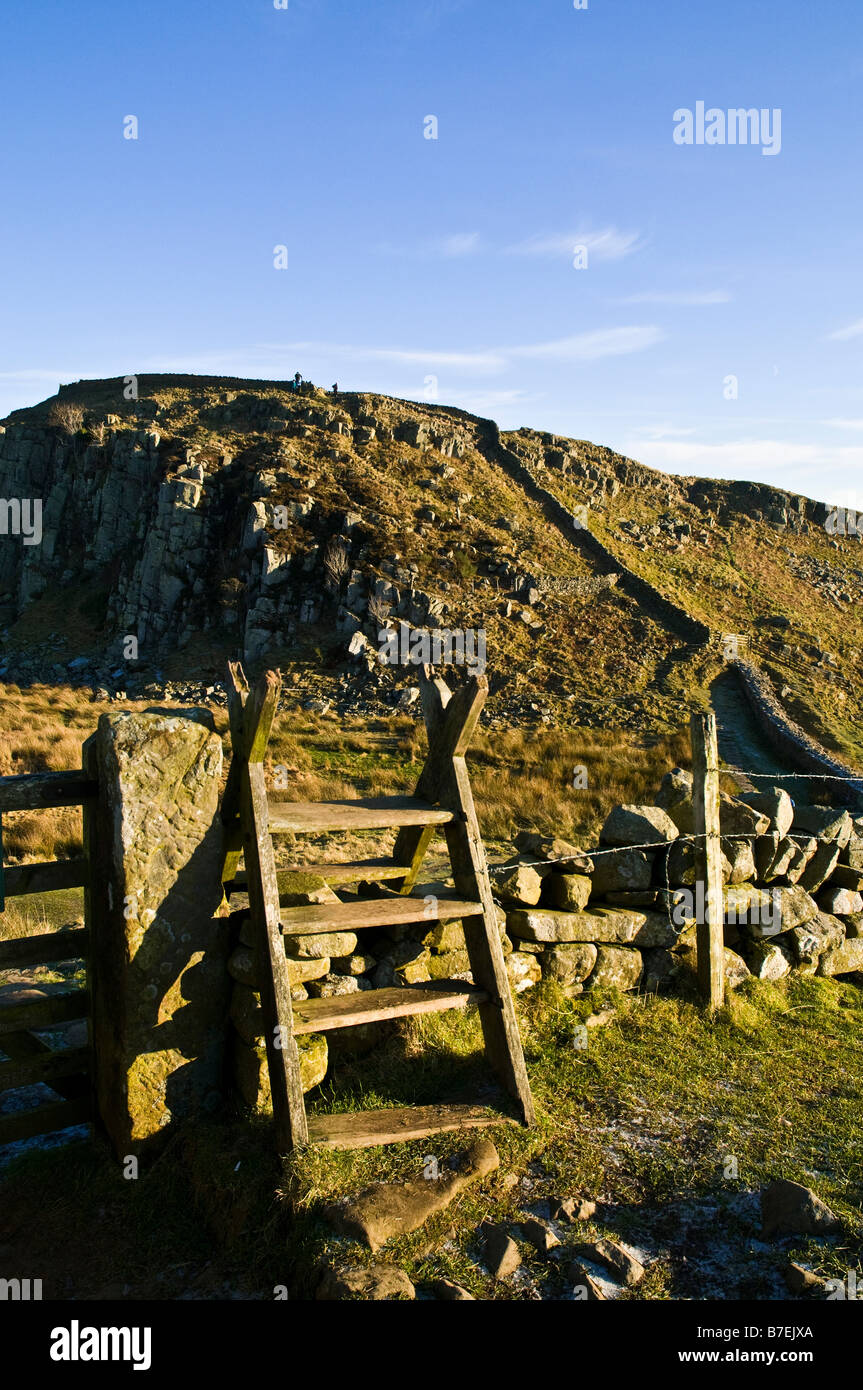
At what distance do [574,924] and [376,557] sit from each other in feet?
91.1

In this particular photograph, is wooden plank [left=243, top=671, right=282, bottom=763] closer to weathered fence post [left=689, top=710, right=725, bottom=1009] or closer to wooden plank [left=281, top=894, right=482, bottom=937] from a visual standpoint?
wooden plank [left=281, top=894, right=482, bottom=937]

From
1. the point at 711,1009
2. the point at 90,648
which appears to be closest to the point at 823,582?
the point at 90,648

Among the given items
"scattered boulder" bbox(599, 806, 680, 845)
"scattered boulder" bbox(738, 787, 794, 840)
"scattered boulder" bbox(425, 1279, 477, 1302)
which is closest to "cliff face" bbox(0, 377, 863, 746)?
"scattered boulder" bbox(738, 787, 794, 840)

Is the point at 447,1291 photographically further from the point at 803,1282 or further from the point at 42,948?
the point at 42,948

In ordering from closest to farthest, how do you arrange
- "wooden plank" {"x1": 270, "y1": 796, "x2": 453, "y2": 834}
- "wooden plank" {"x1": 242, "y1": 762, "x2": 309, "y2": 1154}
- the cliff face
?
"wooden plank" {"x1": 242, "y1": 762, "x2": 309, "y2": 1154} → "wooden plank" {"x1": 270, "y1": 796, "x2": 453, "y2": 834} → the cliff face

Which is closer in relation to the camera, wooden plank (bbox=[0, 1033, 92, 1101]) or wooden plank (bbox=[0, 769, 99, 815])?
wooden plank (bbox=[0, 769, 99, 815])

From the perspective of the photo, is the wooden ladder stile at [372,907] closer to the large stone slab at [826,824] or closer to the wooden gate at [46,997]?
the wooden gate at [46,997]

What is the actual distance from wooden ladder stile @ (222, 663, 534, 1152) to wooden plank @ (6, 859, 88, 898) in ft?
2.56

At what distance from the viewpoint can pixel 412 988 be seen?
185 inches

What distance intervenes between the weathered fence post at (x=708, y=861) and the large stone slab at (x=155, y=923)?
146 inches

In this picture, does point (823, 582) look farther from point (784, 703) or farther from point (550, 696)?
point (550, 696)

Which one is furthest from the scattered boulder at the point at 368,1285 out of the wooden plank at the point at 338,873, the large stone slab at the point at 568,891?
the large stone slab at the point at 568,891

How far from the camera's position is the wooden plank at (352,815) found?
4426 millimetres

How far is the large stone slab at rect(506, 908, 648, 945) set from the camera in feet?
19.4
